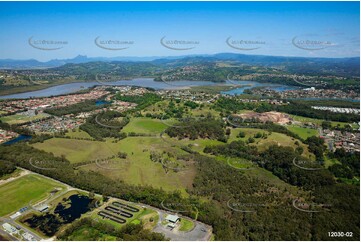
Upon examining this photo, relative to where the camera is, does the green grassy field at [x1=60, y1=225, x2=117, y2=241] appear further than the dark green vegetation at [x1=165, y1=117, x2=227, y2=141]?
No

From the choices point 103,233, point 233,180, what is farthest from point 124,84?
point 103,233

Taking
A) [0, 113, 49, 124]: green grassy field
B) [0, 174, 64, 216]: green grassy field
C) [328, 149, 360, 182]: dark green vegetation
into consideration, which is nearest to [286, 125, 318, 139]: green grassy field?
[328, 149, 360, 182]: dark green vegetation

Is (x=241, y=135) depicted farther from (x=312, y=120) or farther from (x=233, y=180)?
(x=312, y=120)

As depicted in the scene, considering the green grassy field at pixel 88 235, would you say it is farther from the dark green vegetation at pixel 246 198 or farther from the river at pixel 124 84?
the river at pixel 124 84

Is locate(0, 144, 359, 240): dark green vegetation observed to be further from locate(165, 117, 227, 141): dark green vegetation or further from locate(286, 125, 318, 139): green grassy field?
locate(286, 125, 318, 139): green grassy field

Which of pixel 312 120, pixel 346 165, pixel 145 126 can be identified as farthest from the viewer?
pixel 312 120

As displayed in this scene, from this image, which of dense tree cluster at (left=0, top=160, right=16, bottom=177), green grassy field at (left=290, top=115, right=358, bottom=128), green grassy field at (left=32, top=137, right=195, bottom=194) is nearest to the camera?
green grassy field at (left=32, top=137, right=195, bottom=194)
